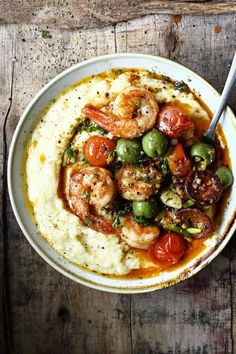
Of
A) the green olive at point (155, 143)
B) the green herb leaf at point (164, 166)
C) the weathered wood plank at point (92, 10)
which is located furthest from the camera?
the weathered wood plank at point (92, 10)

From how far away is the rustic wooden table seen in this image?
384cm

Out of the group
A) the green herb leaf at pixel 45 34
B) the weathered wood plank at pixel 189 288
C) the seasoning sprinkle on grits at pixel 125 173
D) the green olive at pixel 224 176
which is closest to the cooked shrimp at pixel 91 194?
the seasoning sprinkle on grits at pixel 125 173

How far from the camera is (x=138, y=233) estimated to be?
3.54m

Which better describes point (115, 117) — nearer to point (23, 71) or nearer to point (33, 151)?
point (33, 151)

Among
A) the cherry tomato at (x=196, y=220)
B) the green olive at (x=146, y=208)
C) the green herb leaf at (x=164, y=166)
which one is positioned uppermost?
the green herb leaf at (x=164, y=166)

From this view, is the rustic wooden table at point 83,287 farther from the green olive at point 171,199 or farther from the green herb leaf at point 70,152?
the green olive at point 171,199

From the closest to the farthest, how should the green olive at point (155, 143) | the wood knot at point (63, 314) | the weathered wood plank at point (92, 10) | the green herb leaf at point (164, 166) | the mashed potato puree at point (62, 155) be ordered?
the green olive at point (155, 143)
the green herb leaf at point (164, 166)
the mashed potato puree at point (62, 155)
the weathered wood plank at point (92, 10)
the wood knot at point (63, 314)

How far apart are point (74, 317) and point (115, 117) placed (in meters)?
1.58

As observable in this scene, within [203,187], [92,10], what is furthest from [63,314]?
[92,10]

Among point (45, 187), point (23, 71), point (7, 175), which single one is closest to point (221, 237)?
point (45, 187)

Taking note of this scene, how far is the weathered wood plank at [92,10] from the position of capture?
383 centimetres

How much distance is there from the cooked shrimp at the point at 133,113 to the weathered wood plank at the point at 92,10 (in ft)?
2.45

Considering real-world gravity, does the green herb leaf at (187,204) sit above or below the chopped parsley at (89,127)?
below

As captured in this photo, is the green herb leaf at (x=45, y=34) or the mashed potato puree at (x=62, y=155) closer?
the mashed potato puree at (x=62, y=155)
